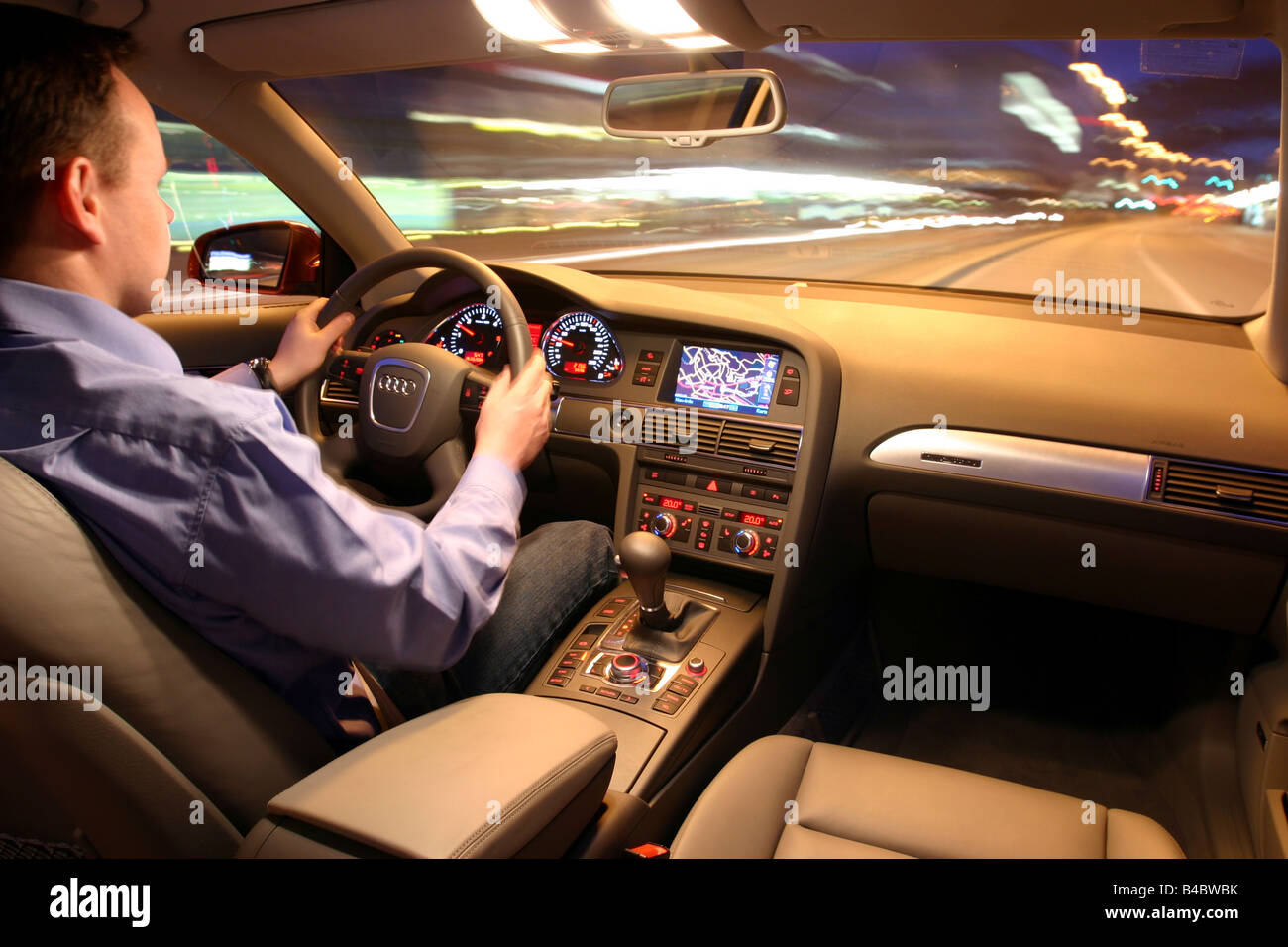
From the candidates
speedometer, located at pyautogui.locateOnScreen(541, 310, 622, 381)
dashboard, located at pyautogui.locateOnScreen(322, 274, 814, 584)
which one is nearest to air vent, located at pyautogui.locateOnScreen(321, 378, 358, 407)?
dashboard, located at pyautogui.locateOnScreen(322, 274, 814, 584)

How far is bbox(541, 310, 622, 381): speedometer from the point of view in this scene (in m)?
2.53

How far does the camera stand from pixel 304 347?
221 cm

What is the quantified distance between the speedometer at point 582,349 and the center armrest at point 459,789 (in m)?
1.42

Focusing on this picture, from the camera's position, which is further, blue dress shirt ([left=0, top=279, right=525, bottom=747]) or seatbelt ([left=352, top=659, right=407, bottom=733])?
seatbelt ([left=352, top=659, right=407, bottom=733])

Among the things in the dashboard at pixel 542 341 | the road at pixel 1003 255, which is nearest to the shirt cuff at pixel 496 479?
the dashboard at pixel 542 341

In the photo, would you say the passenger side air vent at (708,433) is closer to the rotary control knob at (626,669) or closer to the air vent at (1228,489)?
the rotary control knob at (626,669)

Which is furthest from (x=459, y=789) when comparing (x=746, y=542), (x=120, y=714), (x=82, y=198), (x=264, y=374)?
(x=264, y=374)

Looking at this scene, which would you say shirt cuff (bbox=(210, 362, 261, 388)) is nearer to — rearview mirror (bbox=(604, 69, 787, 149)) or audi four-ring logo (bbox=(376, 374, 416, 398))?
audi four-ring logo (bbox=(376, 374, 416, 398))

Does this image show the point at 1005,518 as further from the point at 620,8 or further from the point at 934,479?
the point at 620,8

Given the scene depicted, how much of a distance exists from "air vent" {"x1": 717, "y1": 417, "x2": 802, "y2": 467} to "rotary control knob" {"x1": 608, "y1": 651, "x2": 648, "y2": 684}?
64 cm

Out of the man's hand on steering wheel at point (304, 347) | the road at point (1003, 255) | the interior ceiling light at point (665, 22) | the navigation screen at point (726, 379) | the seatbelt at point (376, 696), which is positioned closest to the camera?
the seatbelt at point (376, 696)

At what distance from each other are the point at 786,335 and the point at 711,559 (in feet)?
2.08

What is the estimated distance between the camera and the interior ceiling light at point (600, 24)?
191 cm
